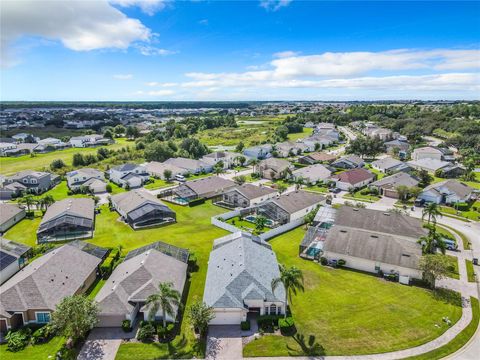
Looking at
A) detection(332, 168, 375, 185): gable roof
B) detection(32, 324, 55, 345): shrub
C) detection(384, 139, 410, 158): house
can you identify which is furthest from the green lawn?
detection(384, 139, 410, 158): house

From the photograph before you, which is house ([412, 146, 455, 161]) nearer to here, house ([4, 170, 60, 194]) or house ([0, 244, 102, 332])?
house ([0, 244, 102, 332])

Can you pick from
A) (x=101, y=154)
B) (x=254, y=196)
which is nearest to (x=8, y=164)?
(x=101, y=154)

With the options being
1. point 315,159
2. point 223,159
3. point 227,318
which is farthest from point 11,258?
point 315,159

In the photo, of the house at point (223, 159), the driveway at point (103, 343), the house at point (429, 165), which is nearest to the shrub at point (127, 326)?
the driveway at point (103, 343)

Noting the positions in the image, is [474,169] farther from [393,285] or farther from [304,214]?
[393,285]

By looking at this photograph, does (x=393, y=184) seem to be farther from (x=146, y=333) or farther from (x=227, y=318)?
(x=146, y=333)

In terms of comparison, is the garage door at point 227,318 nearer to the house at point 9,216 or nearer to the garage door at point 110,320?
the garage door at point 110,320

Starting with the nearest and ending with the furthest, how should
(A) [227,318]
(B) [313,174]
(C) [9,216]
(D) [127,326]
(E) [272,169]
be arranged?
(D) [127,326], (A) [227,318], (C) [9,216], (B) [313,174], (E) [272,169]
